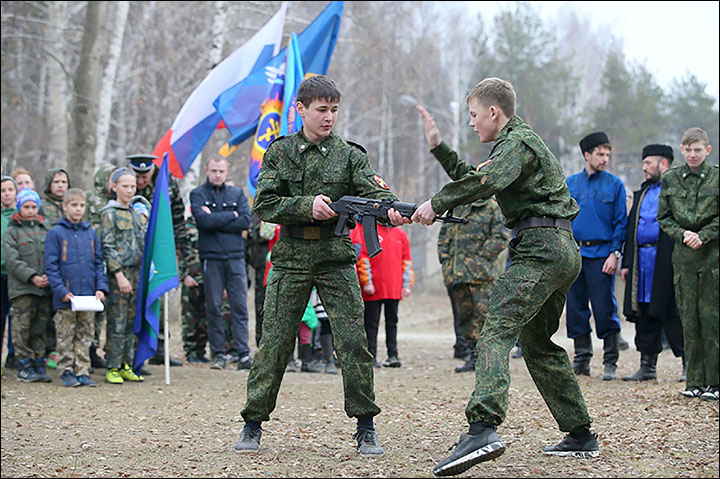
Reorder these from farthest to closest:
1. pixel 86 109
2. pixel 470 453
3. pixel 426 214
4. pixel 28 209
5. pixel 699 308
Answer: pixel 86 109
pixel 28 209
pixel 699 308
pixel 426 214
pixel 470 453

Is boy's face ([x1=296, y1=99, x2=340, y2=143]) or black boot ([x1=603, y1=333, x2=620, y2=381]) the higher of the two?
boy's face ([x1=296, y1=99, x2=340, y2=143])

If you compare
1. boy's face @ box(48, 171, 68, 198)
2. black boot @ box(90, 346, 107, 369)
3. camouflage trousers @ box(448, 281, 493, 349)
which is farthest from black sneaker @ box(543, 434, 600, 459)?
boy's face @ box(48, 171, 68, 198)

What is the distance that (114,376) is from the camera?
9.92 metres

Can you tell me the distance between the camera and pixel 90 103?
54.0 feet

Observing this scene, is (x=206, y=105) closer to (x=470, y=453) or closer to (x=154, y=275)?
(x=154, y=275)

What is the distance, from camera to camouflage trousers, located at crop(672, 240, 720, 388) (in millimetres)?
8312

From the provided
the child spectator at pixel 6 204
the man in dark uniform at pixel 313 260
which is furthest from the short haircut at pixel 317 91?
the child spectator at pixel 6 204

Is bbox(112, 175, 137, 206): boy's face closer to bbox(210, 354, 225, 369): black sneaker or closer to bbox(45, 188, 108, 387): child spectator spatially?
bbox(45, 188, 108, 387): child spectator

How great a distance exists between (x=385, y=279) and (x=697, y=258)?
4200 mm

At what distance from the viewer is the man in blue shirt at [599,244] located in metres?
9.87

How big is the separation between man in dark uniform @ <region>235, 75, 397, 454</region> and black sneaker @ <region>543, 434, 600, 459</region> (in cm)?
118

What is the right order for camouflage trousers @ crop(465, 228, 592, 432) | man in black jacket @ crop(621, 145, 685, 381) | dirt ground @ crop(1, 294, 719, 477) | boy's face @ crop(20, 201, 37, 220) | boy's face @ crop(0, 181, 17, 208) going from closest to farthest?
camouflage trousers @ crop(465, 228, 592, 432) → dirt ground @ crop(1, 294, 719, 477) → man in black jacket @ crop(621, 145, 685, 381) → boy's face @ crop(20, 201, 37, 220) → boy's face @ crop(0, 181, 17, 208)

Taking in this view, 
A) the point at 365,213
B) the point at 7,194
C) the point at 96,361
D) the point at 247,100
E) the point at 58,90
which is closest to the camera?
the point at 365,213

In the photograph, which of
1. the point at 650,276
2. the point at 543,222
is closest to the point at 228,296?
the point at 650,276
